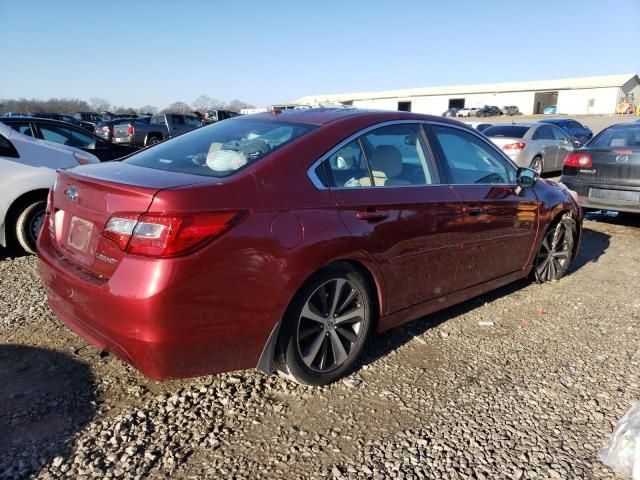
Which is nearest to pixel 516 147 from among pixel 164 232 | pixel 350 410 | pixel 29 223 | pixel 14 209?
pixel 29 223

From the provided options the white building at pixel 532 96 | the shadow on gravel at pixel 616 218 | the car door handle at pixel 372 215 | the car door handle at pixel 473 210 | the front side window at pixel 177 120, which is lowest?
the shadow on gravel at pixel 616 218

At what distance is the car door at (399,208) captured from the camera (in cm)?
310

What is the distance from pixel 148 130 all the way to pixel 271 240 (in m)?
20.4

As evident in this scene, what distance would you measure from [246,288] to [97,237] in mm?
809

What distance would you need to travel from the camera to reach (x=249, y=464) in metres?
2.45

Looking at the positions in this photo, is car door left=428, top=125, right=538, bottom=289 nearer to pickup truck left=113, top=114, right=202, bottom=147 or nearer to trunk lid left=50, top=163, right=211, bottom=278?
trunk lid left=50, top=163, right=211, bottom=278

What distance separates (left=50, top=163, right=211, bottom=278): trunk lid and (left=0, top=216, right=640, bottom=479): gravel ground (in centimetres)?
81

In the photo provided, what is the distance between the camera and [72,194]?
2.87 meters

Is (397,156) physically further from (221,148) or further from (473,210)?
(221,148)

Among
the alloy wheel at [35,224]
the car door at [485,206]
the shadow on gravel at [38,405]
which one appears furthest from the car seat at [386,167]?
the alloy wheel at [35,224]

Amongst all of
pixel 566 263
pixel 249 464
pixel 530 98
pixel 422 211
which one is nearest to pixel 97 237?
pixel 249 464

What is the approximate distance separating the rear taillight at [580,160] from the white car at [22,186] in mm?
6782

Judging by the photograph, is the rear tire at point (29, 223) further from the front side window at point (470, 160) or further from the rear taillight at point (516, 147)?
the rear taillight at point (516, 147)

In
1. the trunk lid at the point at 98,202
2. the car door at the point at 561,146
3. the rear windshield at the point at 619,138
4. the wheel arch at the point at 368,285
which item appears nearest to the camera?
the trunk lid at the point at 98,202
